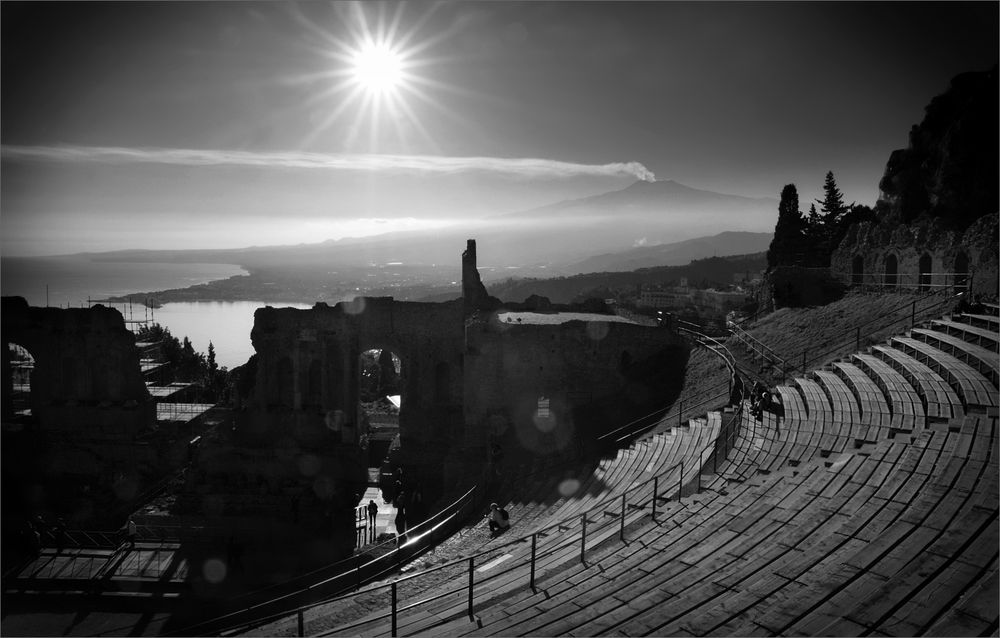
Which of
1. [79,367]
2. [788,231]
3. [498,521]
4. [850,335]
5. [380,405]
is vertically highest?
[788,231]

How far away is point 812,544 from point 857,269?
69.5ft

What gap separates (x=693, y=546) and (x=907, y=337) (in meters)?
9.95

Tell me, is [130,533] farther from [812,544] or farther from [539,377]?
[812,544]

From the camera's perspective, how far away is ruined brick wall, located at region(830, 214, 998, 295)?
57.5 feet

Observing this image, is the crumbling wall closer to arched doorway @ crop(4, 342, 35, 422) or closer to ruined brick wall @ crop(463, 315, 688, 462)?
arched doorway @ crop(4, 342, 35, 422)

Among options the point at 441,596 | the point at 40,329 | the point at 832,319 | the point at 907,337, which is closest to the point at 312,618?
the point at 441,596

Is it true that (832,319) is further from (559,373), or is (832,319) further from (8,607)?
(8,607)

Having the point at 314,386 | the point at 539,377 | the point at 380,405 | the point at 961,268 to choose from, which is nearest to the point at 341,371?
the point at 314,386

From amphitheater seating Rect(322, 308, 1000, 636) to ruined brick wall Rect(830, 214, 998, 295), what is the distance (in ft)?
21.4

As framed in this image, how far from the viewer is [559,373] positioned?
68.0 feet

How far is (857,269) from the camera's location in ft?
82.3

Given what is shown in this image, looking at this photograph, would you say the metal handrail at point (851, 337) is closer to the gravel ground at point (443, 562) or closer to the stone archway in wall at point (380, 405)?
the gravel ground at point (443, 562)

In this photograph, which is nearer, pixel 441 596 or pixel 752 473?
pixel 441 596

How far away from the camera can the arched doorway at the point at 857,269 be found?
81.0 ft
